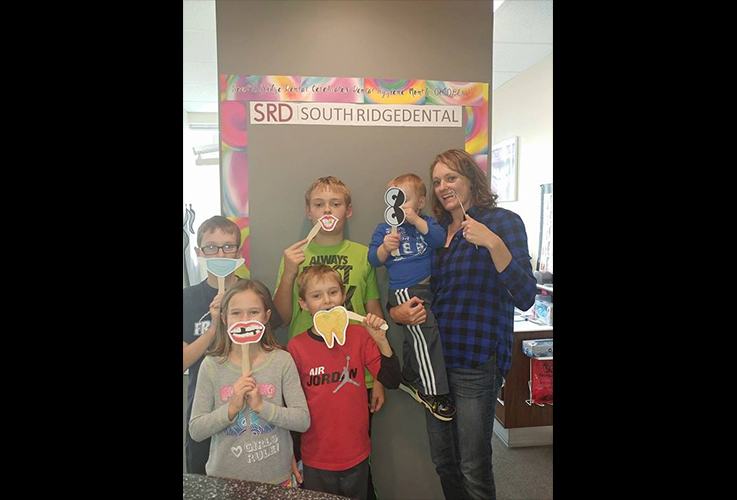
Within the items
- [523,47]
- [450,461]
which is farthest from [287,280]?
[523,47]

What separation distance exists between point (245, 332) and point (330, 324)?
0.95ft

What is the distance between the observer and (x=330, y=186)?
1632mm

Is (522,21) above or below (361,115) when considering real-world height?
above

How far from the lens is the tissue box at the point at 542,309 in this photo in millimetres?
1802

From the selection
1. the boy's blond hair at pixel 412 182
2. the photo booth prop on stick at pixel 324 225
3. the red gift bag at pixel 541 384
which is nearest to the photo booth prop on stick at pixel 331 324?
the photo booth prop on stick at pixel 324 225

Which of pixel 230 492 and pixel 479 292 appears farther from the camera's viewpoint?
pixel 479 292

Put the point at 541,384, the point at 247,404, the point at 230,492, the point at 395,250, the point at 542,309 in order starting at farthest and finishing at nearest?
the point at 541,384 < the point at 542,309 < the point at 395,250 < the point at 247,404 < the point at 230,492

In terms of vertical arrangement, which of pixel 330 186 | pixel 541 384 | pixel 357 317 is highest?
pixel 330 186

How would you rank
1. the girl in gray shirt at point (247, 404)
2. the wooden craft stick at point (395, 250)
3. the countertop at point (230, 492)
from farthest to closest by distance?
the wooden craft stick at point (395, 250) → the girl in gray shirt at point (247, 404) → the countertop at point (230, 492)

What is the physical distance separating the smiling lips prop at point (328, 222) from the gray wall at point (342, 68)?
0.07m

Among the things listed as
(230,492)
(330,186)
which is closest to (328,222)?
(330,186)

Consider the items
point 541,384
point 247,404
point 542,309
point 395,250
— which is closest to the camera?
point 247,404

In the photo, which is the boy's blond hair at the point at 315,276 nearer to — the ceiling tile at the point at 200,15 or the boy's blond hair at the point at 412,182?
the boy's blond hair at the point at 412,182

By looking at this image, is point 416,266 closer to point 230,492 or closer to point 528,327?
point 528,327
